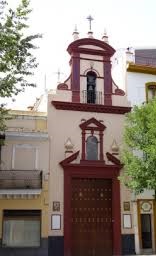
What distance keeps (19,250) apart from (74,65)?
11297mm

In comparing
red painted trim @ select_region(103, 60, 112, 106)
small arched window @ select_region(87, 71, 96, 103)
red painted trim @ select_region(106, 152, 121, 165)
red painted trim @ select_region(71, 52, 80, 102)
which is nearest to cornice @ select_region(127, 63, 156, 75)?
red painted trim @ select_region(103, 60, 112, 106)

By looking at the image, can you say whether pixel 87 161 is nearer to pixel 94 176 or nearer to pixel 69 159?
pixel 94 176

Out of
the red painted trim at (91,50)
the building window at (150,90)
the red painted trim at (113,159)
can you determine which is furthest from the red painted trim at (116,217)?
the red painted trim at (91,50)

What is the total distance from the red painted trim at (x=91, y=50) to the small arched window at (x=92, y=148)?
5.54m

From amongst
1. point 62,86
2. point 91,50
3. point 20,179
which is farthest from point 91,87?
point 20,179

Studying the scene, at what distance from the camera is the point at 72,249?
70.4ft

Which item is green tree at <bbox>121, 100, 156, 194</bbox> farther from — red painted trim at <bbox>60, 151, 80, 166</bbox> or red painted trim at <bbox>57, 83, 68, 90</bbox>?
red painted trim at <bbox>57, 83, 68, 90</bbox>

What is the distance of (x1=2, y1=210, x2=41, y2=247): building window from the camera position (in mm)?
20781

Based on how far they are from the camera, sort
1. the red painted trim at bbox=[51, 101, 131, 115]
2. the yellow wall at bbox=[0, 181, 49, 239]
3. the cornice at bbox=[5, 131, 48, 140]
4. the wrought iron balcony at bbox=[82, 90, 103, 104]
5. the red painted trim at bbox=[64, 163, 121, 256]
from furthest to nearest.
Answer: the wrought iron balcony at bbox=[82, 90, 103, 104]
the red painted trim at bbox=[51, 101, 131, 115]
the cornice at bbox=[5, 131, 48, 140]
the red painted trim at bbox=[64, 163, 121, 256]
the yellow wall at bbox=[0, 181, 49, 239]

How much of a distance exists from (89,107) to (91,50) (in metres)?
3.84

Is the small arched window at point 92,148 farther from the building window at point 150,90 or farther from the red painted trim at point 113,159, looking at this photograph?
the building window at point 150,90

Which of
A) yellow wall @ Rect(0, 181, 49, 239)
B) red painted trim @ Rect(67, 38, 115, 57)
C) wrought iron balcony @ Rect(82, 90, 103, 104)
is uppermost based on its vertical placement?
red painted trim @ Rect(67, 38, 115, 57)

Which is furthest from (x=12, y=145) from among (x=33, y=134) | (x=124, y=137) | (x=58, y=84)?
(x=124, y=137)

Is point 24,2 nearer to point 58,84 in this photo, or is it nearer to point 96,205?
point 58,84
